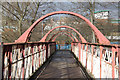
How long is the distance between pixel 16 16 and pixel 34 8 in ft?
10.9

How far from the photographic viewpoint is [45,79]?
810 cm

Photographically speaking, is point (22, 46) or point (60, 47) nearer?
point (22, 46)

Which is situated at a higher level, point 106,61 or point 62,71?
point 106,61

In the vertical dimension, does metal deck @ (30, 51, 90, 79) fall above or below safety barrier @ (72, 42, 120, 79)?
below

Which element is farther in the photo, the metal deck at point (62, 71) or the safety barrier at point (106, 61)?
the metal deck at point (62, 71)

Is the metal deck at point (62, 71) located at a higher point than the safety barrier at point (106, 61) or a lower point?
lower

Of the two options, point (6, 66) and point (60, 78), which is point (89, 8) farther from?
point (6, 66)

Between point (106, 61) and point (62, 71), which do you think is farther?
point (62, 71)

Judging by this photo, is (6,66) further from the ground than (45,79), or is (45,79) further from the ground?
(6,66)

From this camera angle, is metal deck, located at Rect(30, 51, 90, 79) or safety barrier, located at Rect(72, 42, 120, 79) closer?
safety barrier, located at Rect(72, 42, 120, 79)

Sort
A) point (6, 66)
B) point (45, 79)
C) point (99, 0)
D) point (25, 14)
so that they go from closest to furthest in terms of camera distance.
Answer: point (6, 66), point (45, 79), point (25, 14), point (99, 0)

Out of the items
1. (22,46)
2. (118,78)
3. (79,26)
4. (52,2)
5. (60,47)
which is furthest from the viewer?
(60,47)

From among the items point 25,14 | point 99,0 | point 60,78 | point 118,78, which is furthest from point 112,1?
point 118,78

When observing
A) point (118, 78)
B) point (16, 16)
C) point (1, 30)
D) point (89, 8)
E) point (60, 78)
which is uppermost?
point (89, 8)
